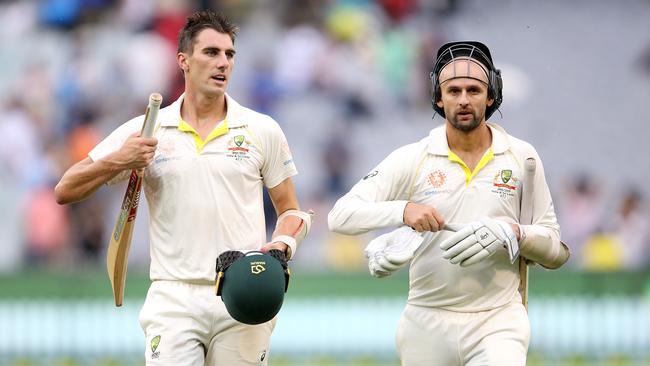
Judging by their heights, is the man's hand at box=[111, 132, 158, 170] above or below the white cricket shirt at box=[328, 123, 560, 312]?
above

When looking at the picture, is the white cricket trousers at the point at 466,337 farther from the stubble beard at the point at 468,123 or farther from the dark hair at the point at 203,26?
the dark hair at the point at 203,26

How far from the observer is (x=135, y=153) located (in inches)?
256

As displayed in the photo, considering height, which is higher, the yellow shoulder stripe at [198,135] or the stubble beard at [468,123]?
the stubble beard at [468,123]

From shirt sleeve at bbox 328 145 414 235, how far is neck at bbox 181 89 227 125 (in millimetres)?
811

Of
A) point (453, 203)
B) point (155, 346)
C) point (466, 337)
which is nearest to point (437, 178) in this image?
point (453, 203)

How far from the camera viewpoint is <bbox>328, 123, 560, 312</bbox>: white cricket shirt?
6.59 metres

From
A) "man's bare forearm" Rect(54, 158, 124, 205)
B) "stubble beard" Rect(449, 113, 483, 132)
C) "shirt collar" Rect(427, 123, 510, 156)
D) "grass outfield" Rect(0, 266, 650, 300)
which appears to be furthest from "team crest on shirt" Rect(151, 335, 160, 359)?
"grass outfield" Rect(0, 266, 650, 300)

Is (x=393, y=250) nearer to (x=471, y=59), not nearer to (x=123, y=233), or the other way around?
(x=471, y=59)

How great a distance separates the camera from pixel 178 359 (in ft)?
21.3

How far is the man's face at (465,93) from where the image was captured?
6574 mm

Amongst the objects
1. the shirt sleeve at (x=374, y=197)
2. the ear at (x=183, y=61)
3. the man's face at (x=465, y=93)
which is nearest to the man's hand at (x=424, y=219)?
the shirt sleeve at (x=374, y=197)

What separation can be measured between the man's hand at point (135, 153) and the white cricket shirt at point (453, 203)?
37.3 inches

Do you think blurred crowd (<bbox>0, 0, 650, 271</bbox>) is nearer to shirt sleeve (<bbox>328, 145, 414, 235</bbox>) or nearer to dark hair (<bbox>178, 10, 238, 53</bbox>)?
dark hair (<bbox>178, 10, 238, 53</bbox>)

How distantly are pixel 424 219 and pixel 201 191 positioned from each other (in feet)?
3.76
